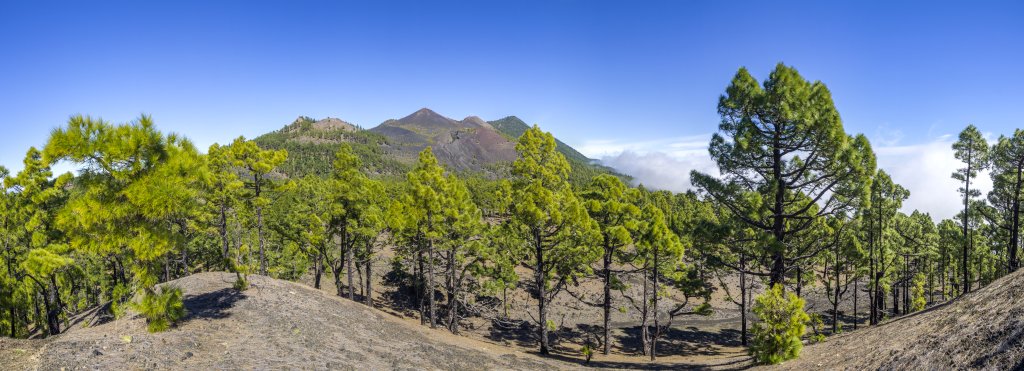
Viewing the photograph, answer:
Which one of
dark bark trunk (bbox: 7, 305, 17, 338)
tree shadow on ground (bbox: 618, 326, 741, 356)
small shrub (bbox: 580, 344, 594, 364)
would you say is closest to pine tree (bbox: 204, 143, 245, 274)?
dark bark trunk (bbox: 7, 305, 17, 338)

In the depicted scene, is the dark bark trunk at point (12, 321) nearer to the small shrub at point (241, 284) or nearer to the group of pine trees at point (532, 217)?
the group of pine trees at point (532, 217)

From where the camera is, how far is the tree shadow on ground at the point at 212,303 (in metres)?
15.3

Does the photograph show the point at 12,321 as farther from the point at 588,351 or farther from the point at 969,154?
the point at 969,154

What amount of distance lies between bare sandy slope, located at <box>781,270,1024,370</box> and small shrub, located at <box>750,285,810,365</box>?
483 millimetres

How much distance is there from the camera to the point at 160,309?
42.4 ft

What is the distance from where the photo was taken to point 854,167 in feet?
48.1

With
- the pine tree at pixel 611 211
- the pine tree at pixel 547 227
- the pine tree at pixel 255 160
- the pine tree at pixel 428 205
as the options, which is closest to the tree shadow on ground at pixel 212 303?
the pine tree at pixel 255 160

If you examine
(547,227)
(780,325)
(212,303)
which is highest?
(547,227)

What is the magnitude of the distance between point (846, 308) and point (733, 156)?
5566 cm

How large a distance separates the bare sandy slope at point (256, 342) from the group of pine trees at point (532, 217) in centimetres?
116

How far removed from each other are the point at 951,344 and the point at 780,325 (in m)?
5.61

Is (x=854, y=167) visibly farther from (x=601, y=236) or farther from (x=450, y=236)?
(x=450, y=236)

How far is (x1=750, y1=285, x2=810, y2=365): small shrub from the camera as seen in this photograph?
14.8 meters

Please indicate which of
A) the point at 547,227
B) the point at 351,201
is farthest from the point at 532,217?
the point at 351,201
